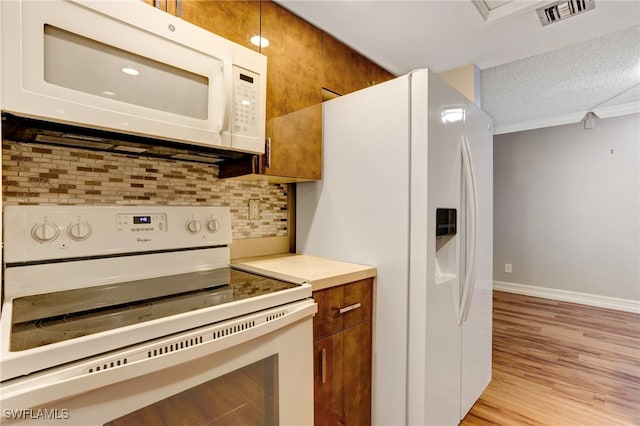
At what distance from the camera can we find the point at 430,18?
175cm

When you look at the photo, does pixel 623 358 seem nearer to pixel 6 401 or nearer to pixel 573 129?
pixel 573 129

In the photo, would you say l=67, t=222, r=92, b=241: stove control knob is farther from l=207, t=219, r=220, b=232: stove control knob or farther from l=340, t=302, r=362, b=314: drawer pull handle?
l=340, t=302, r=362, b=314: drawer pull handle

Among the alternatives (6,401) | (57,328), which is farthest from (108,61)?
(6,401)

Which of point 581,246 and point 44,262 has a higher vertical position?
point 44,262

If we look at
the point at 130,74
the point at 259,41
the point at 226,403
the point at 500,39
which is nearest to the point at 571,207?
the point at 500,39

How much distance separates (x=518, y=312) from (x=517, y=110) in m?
2.36

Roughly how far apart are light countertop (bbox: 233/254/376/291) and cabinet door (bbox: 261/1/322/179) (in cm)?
45

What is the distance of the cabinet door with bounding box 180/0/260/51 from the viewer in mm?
1215

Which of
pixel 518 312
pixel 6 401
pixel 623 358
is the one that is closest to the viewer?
pixel 6 401

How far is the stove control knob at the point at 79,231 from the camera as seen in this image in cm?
110

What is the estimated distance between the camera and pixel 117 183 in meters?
1.30

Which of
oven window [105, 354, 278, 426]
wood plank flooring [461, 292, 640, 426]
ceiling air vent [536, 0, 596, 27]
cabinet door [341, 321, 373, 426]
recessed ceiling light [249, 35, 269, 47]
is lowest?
wood plank flooring [461, 292, 640, 426]

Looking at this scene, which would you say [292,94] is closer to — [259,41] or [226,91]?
[259,41]

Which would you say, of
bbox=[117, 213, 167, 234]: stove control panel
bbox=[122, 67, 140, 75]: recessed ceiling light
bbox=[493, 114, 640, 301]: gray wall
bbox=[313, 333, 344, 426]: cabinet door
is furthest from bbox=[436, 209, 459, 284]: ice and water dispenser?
bbox=[493, 114, 640, 301]: gray wall
